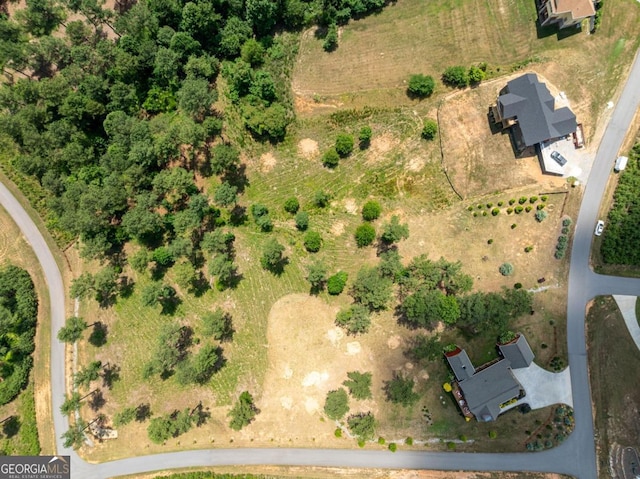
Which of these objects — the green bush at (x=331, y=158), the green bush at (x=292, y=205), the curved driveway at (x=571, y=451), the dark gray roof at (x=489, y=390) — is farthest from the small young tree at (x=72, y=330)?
the dark gray roof at (x=489, y=390)

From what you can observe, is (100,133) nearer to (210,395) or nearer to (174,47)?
(174,47)

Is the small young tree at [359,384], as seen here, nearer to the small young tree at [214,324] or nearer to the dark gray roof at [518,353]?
the dark gray roof at [518,353]

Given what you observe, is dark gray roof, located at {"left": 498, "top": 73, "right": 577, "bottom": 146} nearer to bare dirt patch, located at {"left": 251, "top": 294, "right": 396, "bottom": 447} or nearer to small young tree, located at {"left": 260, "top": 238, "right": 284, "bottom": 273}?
small young tree, located at {"left": 260, "top": 238, "right": 284, "bottom": 273}

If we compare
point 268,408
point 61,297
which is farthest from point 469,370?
point 61,297

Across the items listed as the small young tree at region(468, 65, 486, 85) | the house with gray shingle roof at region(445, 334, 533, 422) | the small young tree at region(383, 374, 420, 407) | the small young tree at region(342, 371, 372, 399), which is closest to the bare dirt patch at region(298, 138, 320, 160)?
the small young tree at region(468, 65, 486, 85)

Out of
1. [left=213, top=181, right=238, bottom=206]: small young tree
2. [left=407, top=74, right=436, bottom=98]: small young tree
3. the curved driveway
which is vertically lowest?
the curved driveway

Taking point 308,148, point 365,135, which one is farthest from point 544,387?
point 308,148
